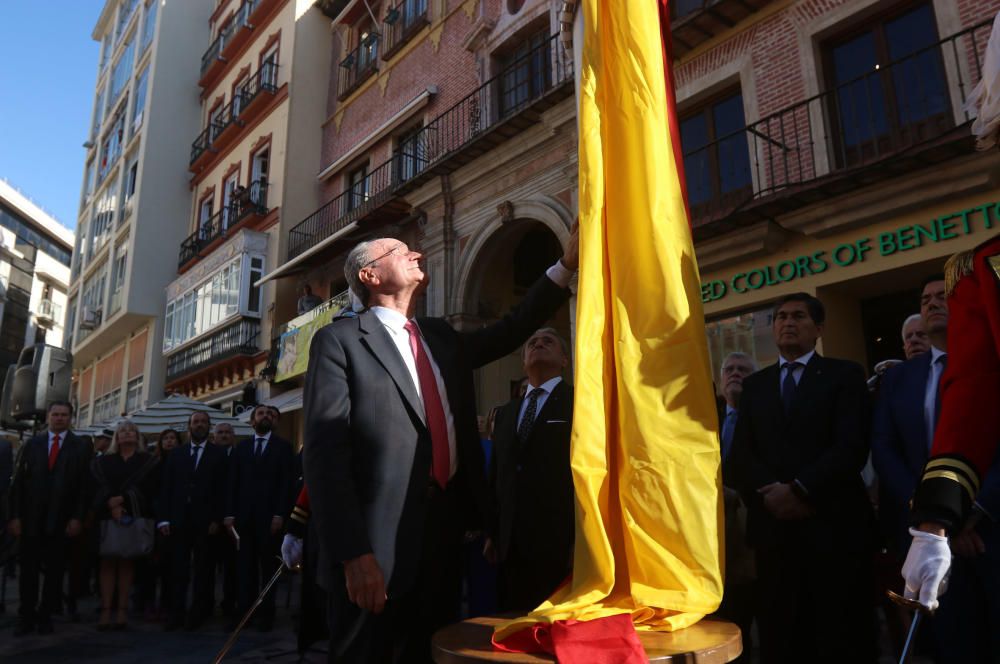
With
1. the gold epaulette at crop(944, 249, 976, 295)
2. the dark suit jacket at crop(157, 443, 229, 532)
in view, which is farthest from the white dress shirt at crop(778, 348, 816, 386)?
the dark suit jacket at crop(157, 443, 229, 532)

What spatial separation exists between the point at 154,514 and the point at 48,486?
96 cm

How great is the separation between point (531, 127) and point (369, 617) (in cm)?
1096

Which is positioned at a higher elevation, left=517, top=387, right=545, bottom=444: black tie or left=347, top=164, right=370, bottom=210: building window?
left=347, top=164, right=370, bottom=210: building window

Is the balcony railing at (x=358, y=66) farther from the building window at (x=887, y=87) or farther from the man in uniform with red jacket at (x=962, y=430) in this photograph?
the man in uniform with red jacket at (x=962, y=430)

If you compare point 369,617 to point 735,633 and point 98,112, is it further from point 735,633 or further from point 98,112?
point 98,112

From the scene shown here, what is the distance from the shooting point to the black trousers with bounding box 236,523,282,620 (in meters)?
6.40

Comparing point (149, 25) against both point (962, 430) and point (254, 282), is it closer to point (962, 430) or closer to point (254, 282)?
point (254, 282)

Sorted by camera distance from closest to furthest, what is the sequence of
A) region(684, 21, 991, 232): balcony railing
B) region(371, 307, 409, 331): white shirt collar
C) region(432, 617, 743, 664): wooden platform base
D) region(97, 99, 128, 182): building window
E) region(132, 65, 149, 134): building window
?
region(432, 617, 743, 664): wooden platform base → region(371, 307, 409, 331): white shirt collar → region(684, 21, 991, 232): balcony railing → region(132, 65, 149, 134): building window → region(97, 99, 128, 182): building window

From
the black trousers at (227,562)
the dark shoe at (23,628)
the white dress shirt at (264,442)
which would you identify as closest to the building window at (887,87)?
the white dress shirt at (264,442)

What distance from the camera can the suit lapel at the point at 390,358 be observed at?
2420mm

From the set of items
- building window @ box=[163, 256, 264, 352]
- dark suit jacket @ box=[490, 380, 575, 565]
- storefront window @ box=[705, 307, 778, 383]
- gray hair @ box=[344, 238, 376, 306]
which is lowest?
dark suit jacket @ box=[490, 380, 575, 565]

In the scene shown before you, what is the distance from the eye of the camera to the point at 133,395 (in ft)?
81.9

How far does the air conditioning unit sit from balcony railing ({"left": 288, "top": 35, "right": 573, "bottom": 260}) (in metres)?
13.1

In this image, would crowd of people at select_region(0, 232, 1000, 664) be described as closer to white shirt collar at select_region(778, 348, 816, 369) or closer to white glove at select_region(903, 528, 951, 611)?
white shirt collar at select_region(778, 348, 816, 369)
